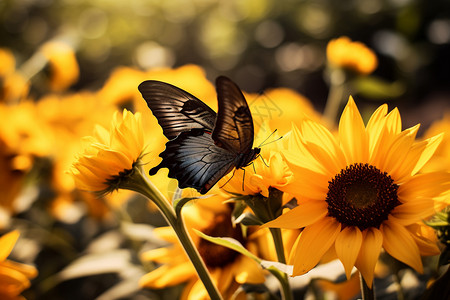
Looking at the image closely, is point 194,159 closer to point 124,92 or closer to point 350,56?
point 124,92

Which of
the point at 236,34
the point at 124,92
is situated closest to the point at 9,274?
the point at 124,92

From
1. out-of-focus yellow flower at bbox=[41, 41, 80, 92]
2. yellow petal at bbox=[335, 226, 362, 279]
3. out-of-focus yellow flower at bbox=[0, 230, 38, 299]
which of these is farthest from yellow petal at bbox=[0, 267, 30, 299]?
out-of-focus yellow flower at bbox=[41, 41, 80, 92]

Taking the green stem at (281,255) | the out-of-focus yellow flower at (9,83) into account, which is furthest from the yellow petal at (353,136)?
the out-of-focus yellow flower at (9,83)

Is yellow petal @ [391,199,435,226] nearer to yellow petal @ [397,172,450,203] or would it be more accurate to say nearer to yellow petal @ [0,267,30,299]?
yellow petal @ [397,172,450,203]

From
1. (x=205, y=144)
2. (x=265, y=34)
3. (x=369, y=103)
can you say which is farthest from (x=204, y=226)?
(x=265, y=34)

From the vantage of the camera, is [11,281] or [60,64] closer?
[11,281]

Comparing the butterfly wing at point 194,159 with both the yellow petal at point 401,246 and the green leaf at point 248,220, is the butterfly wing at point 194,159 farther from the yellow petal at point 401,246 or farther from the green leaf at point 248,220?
the yellow petal at point 401,246
